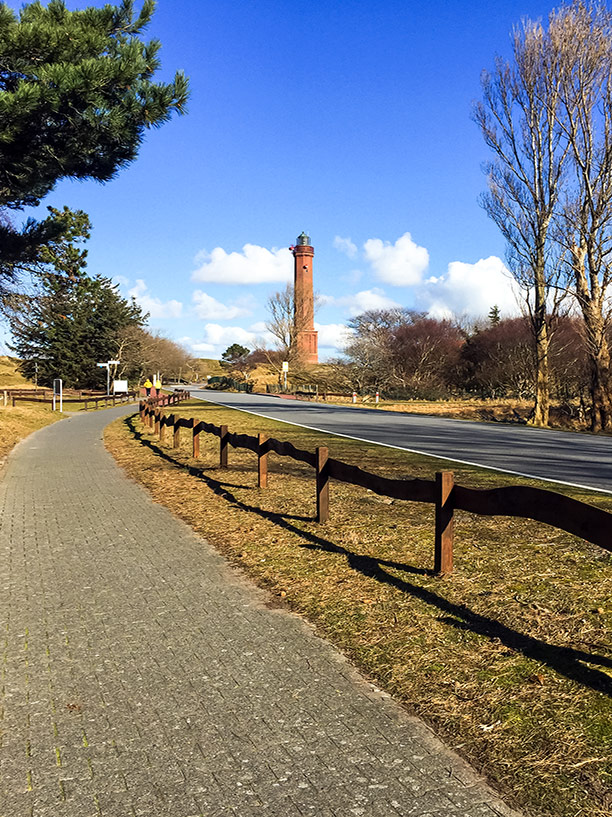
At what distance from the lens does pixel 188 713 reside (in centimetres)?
341

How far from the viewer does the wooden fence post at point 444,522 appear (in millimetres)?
5582

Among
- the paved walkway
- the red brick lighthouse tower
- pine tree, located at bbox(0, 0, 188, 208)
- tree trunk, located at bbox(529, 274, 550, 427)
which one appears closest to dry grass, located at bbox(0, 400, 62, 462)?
pine tree, located at bbox(0, 0, 188, 208)

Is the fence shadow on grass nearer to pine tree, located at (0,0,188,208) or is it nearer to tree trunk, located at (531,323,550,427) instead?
pine tree, located at (0,0,188,208)

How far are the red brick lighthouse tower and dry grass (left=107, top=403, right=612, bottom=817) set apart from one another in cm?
6903

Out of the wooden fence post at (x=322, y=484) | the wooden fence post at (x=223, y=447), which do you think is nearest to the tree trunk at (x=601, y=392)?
the wooden fence post at (x=223, y=447)

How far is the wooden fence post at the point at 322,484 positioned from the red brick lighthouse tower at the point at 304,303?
6955cm

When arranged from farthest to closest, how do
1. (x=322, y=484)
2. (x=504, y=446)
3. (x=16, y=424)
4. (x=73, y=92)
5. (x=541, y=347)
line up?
(x=541, y=347) → (x=16, y=424) → (x=504, y=446) → (x=73, y=92) → (x=322, y=484)

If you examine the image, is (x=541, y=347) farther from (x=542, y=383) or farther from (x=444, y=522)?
(x=444, y=522)

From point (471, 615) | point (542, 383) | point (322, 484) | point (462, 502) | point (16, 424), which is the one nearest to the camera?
point (471, 615)

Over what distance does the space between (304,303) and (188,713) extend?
7755cm

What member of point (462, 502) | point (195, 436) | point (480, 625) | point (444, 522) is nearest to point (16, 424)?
point (195, 436)

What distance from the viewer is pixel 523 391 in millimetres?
48750

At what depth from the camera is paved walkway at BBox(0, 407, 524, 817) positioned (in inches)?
106

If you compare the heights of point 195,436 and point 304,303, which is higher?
point 304,303
